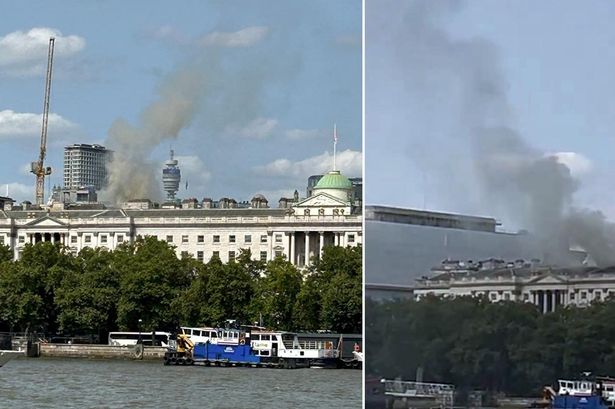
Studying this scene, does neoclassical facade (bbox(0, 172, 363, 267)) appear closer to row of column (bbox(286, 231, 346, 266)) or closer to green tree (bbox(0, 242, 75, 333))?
row of column (bbox(286, 231, 346, 266))

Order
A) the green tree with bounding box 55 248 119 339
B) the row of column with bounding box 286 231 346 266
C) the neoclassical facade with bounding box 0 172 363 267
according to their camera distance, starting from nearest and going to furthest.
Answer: the green tree with bounding box 55 248 119 339
the row of column with bounding box 286 231 346 266
the neoclassical facade with bounding box 0 172 363 267

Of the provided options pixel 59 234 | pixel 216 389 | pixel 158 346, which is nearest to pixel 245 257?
pixel 158 346

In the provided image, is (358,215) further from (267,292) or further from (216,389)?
(216,389)

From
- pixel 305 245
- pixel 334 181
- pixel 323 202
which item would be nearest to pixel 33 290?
pixel 305 245

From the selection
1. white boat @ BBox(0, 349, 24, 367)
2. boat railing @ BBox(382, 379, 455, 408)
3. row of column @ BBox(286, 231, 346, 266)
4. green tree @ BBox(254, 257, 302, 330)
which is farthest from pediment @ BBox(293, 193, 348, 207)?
boat railing @ BBox(382, 379, 455, 408)

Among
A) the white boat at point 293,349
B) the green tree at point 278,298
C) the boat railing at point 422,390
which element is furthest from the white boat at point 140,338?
the boat railing at point 422,390

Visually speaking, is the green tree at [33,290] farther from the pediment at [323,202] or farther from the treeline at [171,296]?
the pediment at [323,202]
